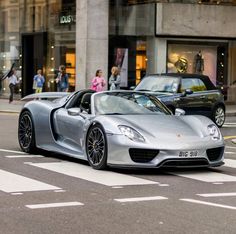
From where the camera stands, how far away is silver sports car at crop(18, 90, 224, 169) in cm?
933

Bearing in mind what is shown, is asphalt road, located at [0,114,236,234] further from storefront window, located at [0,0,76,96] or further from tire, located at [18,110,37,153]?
storefront window, located at [0,0,76,96]

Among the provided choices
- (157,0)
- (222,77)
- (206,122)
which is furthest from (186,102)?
(222,77)

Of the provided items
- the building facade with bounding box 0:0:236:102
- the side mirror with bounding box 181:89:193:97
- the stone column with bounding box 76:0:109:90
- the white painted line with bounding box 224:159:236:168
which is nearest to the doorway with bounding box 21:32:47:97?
the building facade with bounding box 0:0:236:102

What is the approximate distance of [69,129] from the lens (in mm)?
10703

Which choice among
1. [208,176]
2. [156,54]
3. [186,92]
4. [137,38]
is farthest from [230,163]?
[137,38]

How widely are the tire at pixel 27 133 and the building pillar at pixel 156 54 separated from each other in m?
17.1

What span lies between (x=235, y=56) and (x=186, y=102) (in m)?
13.6

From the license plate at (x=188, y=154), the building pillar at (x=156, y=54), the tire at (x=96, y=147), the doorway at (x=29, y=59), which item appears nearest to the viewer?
the license plate at (x=188, y=154)

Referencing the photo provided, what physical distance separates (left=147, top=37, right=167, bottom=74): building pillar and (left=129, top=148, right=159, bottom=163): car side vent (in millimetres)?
19728

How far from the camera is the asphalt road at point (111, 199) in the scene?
632 cm

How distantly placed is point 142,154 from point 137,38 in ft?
68.0

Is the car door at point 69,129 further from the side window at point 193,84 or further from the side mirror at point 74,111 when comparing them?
the side window at point 193,84

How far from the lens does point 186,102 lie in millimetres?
18766

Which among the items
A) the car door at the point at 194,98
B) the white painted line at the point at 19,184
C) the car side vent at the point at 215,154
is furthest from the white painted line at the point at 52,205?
the car door at the point at 194,98
